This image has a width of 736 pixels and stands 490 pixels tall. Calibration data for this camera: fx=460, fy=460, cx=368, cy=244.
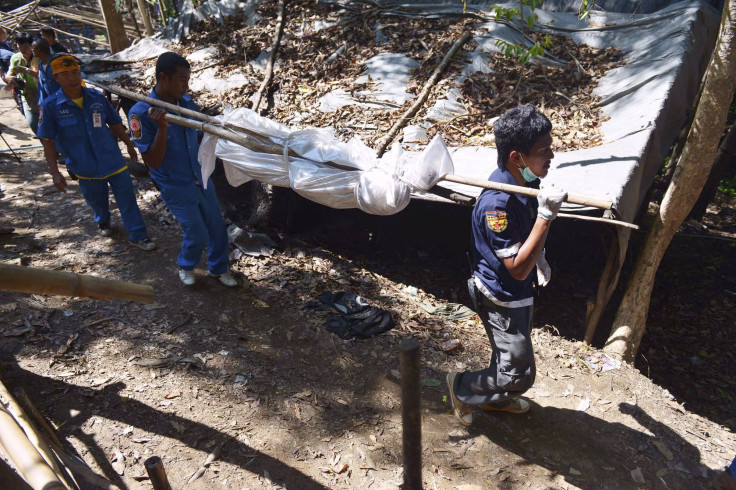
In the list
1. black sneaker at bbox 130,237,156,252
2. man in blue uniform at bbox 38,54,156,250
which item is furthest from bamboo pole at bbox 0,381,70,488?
man in blue uniform at bbox 38,54,156,250

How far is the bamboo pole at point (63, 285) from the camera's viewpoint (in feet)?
4.74

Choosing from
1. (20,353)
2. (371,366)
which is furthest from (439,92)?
(20,353)

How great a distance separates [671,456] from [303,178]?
3403mm

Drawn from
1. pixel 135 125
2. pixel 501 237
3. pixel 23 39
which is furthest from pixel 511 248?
pixel 23 39

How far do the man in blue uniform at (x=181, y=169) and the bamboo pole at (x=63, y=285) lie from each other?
2064 millimetres

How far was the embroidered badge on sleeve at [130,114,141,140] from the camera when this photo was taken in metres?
3.52

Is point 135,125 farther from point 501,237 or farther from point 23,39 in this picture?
point 23,39

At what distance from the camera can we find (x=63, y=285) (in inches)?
62.7

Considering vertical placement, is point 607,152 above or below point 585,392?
above

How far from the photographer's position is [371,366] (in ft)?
11.7

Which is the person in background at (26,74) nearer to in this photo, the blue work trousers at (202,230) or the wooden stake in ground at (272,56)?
the wooden stake in ground at (272,56)

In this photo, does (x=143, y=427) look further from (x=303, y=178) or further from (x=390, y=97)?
(x=390, y=97)

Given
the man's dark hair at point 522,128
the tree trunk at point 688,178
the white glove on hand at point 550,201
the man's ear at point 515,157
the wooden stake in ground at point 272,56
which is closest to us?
the white glove on hand at point 550,201

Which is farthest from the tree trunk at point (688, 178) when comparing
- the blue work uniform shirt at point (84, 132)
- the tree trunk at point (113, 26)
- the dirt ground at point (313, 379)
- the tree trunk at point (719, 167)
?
the tree trunk at point (113, 26)
